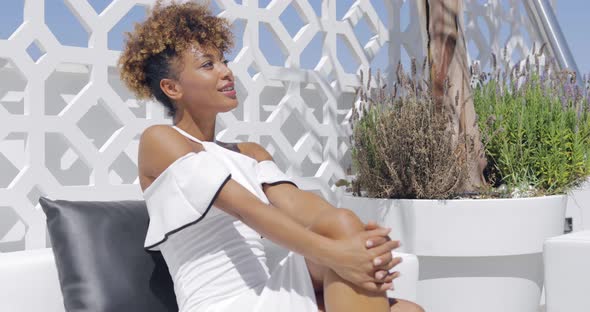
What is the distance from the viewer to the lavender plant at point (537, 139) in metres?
2.91

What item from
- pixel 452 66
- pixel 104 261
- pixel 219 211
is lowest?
pixel 104 261

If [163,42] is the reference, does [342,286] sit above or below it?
below

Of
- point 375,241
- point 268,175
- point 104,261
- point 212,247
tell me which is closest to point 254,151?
point 268,175

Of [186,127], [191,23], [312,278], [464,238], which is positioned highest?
[191,23]

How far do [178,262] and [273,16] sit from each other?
1.52 m

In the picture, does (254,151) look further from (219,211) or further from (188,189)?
(188,189)

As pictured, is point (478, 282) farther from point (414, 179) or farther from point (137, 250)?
point (137, 250)

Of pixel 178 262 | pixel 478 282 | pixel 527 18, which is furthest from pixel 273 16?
pixel 527 18

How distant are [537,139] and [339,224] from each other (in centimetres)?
186

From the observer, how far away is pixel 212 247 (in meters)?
1.66

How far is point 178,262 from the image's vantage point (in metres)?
1.66

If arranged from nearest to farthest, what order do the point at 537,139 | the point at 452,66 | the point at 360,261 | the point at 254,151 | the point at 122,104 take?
the point at 360,261 < the point at 254,151 < the point at 122,104 < the point at 452,66 < the point at 537,139

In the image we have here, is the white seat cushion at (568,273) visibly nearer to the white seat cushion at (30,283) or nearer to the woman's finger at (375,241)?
the woman's finger at (375,241)

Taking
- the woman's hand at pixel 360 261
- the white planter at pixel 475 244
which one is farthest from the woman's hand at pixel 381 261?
the white planter at pixel 475 244
